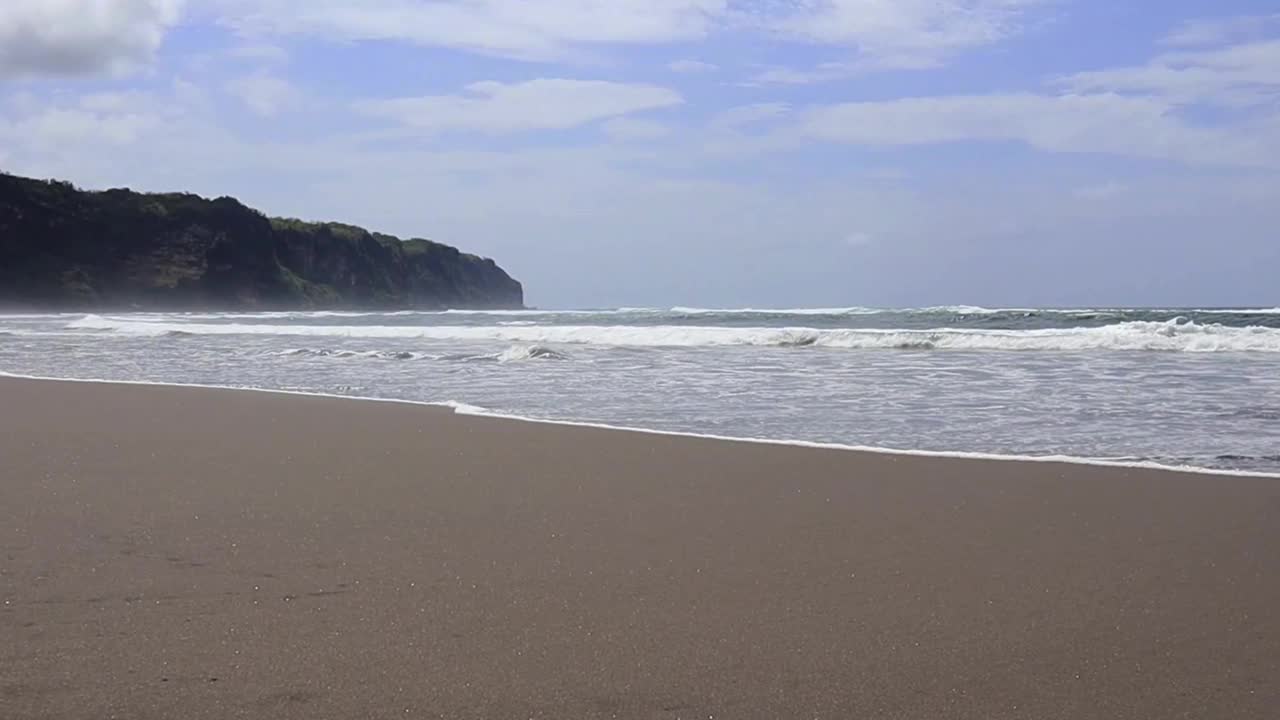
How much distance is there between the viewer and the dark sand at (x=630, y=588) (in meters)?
2.18

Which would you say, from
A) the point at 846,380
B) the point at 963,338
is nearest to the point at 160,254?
the point at 963,338

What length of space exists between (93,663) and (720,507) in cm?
234

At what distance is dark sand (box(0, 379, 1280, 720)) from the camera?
85.9 inches

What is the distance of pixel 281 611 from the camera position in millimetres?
2670

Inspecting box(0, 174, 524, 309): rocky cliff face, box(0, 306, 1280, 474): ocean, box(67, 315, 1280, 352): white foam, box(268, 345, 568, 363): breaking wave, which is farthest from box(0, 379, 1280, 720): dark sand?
box(0, 174, 524, 309): rocky cliff face

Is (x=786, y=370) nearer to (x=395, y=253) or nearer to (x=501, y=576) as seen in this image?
(x=501, y=576)

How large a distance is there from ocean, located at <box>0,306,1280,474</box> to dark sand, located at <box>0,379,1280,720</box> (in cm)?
134

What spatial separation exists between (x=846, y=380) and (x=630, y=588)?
25.7 feet

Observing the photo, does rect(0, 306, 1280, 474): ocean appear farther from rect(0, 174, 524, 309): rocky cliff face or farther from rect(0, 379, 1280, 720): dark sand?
rect(0, 174, 524, 309): rocky cliff face

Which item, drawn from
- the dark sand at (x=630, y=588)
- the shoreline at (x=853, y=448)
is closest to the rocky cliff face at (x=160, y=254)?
the shoreline at (x=853, y=448)

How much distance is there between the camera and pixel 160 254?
252 feet

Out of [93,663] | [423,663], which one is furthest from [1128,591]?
[93,663]

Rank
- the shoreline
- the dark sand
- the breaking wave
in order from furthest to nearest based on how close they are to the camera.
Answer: the breaking wave < the shoreline < the dark sand

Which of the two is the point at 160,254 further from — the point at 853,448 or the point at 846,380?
the point at 853,448
